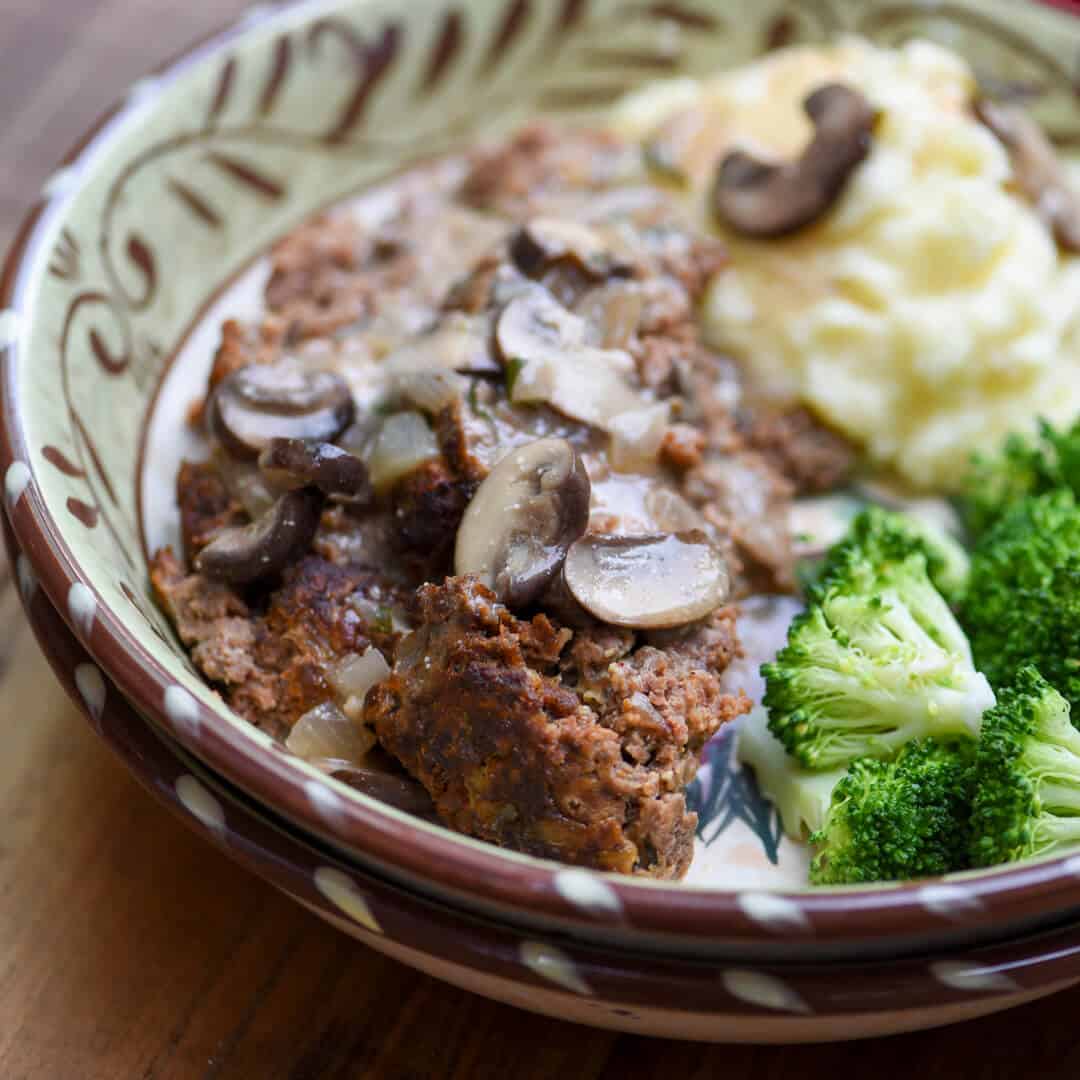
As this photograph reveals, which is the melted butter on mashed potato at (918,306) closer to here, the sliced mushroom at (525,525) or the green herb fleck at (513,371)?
the green herb fleck at (513,371)

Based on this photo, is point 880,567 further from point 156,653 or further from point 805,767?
point 156,653

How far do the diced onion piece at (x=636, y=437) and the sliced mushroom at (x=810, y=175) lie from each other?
1.56 m

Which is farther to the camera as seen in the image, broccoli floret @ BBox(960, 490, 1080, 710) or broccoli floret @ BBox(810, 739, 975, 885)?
broccoli floret @ BBox(960, 490, 1080, 710)

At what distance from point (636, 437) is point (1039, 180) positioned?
2.79 m

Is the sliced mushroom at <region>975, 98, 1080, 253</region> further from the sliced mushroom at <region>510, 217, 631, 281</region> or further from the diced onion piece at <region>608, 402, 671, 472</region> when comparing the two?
the diced onion piece at <region>608, 402, 671, 472</region>

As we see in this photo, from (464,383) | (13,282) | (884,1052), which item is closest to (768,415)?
(464,383)

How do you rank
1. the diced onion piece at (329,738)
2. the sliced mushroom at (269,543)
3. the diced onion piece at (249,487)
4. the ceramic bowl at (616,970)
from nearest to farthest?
1. the ceramic bowl at (616,970)
2. the diced onion piece at (329,738)
3. the sliced mushroom at (269,543)
4. the diced onion piece at (249,487)

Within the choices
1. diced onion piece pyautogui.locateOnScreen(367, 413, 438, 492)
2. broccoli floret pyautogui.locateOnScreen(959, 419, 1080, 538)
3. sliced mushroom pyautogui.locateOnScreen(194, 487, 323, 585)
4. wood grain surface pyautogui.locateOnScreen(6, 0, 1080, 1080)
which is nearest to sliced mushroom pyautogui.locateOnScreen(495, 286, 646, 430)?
diced onion piece pyautogui.locateOnScreen(367, 413, 438, 492)

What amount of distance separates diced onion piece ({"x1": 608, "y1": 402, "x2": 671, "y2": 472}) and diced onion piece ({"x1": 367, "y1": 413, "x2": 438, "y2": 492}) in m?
0.65

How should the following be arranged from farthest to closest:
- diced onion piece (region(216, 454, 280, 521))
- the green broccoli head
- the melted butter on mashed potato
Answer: the melted butter on mashed potato, the green broccoli head, diced onion piece (region(216, 454, 280, 521))

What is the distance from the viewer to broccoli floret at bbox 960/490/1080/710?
4551mm

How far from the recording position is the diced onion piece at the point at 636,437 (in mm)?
4617

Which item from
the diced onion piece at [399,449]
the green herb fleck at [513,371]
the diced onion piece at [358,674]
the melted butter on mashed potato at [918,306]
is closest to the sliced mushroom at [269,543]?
the diced onion piece at [399,449]

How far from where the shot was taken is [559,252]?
5.07m
